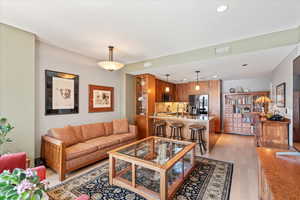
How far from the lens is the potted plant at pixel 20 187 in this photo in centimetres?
77

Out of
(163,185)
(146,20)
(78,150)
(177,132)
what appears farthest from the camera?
(177,132)

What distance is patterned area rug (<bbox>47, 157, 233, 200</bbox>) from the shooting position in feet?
6.68

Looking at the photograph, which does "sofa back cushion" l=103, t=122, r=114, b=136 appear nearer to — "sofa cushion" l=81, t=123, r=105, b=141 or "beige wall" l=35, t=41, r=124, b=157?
"sofa cushion" l=81, t=123, r=105, b=141

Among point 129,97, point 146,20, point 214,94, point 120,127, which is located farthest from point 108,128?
point 214,94

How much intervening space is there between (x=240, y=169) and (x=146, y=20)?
3616 mm

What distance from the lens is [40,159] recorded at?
119 inches

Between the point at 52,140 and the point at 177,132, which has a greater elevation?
the point at 52,140

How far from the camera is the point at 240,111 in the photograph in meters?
6.23

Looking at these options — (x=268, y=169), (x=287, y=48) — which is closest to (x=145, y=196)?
(x=268, y=169)

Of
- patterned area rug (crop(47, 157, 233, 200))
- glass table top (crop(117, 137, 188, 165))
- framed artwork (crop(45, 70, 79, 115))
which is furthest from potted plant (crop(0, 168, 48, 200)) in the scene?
framed artwork (crop(45, 70, 79, 115))

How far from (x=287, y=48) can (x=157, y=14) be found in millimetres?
2713

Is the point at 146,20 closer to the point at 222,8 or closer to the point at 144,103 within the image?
the point at 222,8

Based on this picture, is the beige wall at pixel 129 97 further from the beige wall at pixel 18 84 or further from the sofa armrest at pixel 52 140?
the beige wall at pixel 18 84

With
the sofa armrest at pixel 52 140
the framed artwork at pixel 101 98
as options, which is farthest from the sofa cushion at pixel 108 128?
the sofa armrest at pixel 52 140
